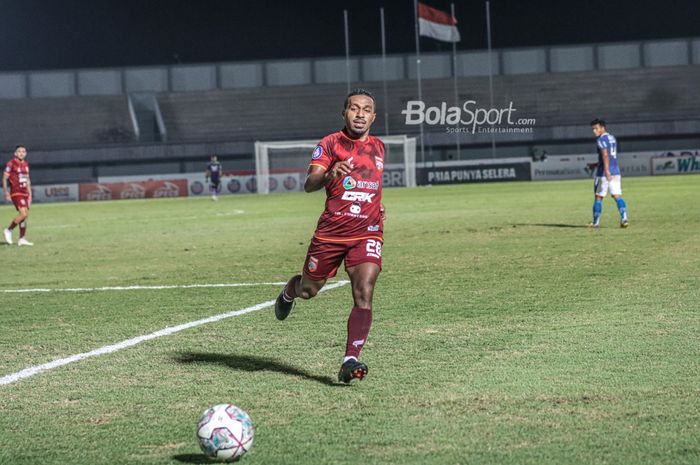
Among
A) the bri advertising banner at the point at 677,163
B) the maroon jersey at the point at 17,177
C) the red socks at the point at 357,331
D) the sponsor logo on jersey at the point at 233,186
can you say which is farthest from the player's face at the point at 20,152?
the bri advertising banner at the point at 677,163

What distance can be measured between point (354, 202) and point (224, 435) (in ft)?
7.46

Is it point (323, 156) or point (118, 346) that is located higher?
point (323, 156)

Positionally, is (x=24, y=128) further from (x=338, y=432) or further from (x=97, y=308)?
(x=338, y=432)

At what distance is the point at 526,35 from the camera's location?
6838cm

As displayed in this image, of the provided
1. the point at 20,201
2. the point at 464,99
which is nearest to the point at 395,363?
the point at 20,201

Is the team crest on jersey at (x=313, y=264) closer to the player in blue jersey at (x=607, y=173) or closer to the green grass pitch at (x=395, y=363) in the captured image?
the green grass pitch at (x=395, y=363)

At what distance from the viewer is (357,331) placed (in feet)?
19.1

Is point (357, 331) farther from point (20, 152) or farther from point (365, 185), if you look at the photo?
point (20, 152)

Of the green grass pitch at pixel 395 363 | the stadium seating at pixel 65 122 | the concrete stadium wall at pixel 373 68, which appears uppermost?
the concrete stadium wall at pixel 373 68

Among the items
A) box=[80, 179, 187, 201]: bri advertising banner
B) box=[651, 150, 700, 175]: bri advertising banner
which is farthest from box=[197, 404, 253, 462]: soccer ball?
box=[651, 150, 700, 175]: bri advertising banner

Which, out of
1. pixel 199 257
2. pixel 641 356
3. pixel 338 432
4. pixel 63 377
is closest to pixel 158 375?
pixel 63 377

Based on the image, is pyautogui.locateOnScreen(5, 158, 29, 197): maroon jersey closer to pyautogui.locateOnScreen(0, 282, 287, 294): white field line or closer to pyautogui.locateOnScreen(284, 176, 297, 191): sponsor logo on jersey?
pyautogui.locateOnScreen(0, 282, 287, 294): white field line

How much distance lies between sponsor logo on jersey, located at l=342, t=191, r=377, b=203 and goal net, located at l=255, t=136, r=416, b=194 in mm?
43020

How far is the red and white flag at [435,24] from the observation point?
2136 inches
